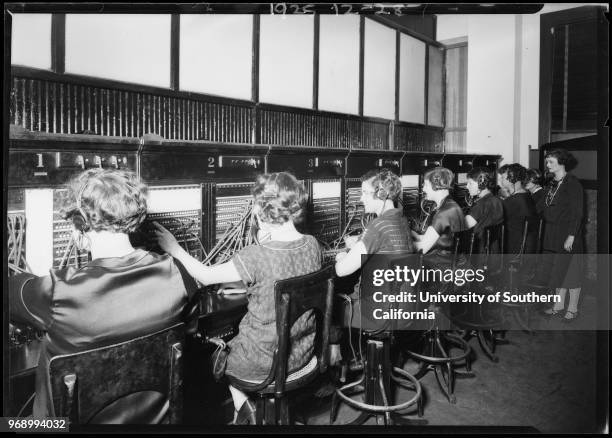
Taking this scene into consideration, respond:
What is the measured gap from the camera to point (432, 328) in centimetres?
281

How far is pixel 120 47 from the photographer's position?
301 cm

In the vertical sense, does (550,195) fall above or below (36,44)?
below

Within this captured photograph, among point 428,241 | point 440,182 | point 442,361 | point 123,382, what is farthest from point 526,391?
point 123,382

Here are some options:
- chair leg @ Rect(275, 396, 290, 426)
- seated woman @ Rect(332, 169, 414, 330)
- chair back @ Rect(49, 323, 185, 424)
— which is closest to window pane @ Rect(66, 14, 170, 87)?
seated woman @ Rect(332, 169, 414, 330)

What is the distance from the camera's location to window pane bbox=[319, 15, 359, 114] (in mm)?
4793

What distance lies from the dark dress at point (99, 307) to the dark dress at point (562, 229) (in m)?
3.52

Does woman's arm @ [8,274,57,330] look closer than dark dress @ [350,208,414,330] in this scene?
Yes

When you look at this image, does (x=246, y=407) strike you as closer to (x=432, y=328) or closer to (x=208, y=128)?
(x=432, y=328)

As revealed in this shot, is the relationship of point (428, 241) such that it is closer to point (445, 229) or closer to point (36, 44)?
point (445, 229)

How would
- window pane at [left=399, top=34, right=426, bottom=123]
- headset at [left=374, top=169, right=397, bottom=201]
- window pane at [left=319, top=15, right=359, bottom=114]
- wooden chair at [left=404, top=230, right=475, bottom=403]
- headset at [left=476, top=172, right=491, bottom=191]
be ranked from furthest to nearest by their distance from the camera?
window pane at [left=399, top=34, right=426, bottom=123] → window pane at [left=319, top=15, right=359, bottom=114] → headset at [left=476, top=172, right=491, bottom=191] → wooden chair at [left=404, top=230, right=475, bottom=403] → headset at [left=374, top=169, right=397, bottom=201]

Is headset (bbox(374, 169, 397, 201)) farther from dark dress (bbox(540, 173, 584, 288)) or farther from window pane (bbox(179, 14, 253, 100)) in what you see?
dark dress (bbox(540, 173, 584, 288))

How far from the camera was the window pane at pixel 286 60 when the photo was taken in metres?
4.12

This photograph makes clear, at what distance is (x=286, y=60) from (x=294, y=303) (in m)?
3.38

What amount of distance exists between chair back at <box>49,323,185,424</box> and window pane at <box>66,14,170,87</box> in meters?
2.23
